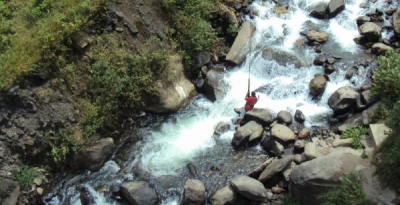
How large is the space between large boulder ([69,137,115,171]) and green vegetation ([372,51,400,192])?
26.1 ft

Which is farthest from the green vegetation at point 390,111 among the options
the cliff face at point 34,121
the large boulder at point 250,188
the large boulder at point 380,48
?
the cliff face at point 34,121

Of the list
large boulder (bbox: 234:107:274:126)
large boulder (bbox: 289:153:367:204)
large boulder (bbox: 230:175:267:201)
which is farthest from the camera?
large boulder (bbox: 234:107:274:126)

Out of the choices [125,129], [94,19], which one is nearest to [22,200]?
[125,129]

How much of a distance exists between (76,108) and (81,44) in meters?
2.13

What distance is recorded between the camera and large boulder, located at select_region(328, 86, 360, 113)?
42.4ft

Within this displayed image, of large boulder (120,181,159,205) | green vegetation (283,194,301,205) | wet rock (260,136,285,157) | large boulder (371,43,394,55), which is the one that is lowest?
large boulder (120,181,159,205)

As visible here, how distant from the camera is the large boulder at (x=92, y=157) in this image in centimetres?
1242

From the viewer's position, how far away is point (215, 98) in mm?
14422

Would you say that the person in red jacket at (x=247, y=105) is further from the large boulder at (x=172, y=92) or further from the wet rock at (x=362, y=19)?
the wet rock at (x=362, y=19)

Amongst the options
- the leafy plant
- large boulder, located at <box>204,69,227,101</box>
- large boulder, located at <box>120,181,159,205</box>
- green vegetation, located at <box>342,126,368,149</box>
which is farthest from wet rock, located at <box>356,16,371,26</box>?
the leafy plant

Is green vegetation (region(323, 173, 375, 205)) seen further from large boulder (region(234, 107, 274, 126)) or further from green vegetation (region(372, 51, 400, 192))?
large boulder (region(234, 107, 274, 126))

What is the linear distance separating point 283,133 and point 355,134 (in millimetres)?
2123

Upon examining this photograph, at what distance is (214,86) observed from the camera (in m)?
14.4

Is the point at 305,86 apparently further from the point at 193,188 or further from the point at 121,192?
the point at 121,192
